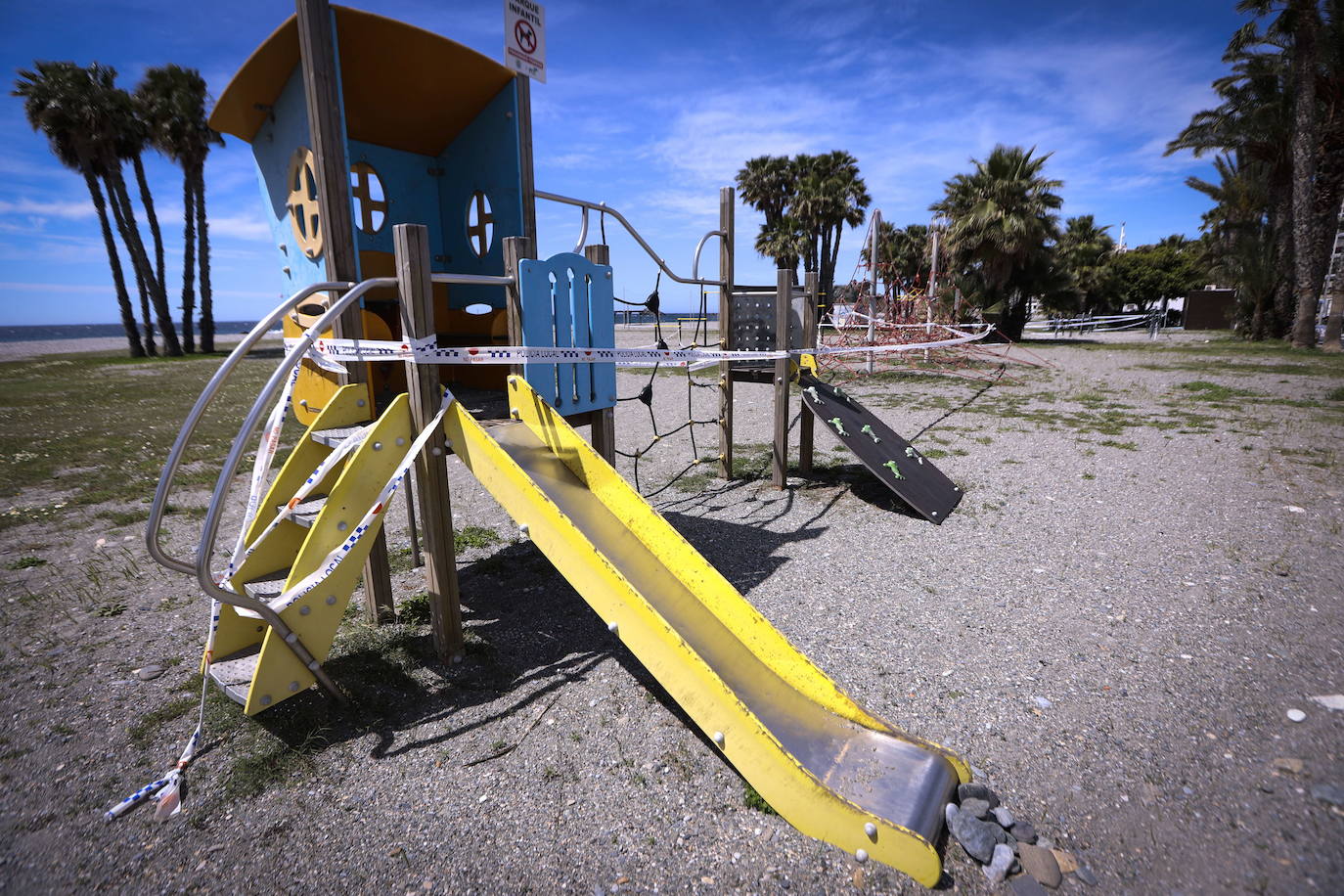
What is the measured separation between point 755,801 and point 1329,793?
→ 206cm

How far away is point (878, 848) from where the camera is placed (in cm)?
201

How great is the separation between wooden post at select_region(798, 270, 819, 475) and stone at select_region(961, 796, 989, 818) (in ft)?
15.2

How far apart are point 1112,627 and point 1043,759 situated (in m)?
1.44

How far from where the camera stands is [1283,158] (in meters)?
22.4

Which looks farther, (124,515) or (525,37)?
(124,515)

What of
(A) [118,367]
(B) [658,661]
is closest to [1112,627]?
(B) [658,661]

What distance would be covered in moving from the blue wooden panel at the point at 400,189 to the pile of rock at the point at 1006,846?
210 inches

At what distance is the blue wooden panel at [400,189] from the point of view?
5109 millimetres

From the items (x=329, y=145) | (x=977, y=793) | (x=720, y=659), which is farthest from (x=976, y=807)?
(x=329, y=145)

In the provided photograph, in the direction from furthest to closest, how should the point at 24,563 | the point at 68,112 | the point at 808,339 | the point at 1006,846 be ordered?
the point at 68,112, the point at 808,339, the point at 24,563, the point at 1006,846

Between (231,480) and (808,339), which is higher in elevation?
(808,339)

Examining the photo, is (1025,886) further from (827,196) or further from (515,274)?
(827,196)

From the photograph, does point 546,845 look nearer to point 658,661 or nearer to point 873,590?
point 658,661

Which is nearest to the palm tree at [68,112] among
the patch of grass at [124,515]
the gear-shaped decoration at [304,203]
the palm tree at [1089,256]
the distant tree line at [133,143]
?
the distant tree line at [133,143]
